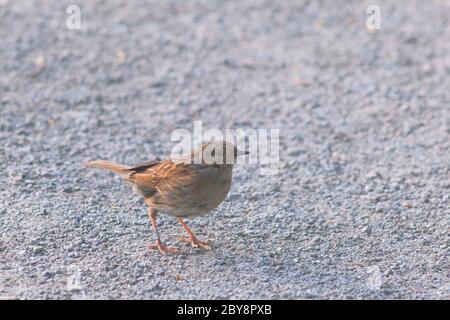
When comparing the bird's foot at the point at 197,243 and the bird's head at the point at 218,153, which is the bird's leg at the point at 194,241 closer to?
the bird's foot at the point at 197,243

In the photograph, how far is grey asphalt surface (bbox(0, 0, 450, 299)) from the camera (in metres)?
6.50

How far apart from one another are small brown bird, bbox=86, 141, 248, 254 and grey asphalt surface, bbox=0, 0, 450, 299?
1.10ft

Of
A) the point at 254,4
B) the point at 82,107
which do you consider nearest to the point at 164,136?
the point at 82,107

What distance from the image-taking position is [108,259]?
6.62 metres

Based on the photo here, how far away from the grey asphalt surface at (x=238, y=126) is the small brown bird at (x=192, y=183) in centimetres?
34

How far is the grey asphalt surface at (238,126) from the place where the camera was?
6504 mm

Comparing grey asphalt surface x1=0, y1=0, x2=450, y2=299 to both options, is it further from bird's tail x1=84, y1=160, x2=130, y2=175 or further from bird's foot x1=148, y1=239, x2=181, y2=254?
bird's tail x1=84, y1=160, x2=130, y2=175

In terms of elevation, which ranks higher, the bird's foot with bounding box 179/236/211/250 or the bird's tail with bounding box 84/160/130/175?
the bird's tail with bounding box 84/160/130/175

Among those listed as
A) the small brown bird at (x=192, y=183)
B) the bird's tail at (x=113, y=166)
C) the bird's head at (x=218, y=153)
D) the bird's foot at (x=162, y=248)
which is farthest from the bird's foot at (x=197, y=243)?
the bird's tail at (x=113, y=166)

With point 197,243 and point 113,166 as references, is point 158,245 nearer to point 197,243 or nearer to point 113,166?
point 197,243

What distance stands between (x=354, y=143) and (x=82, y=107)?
3.26 m

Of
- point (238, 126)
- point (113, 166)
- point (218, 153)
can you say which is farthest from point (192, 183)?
point (238, 126)

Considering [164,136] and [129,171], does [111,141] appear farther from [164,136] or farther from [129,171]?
[129,171]

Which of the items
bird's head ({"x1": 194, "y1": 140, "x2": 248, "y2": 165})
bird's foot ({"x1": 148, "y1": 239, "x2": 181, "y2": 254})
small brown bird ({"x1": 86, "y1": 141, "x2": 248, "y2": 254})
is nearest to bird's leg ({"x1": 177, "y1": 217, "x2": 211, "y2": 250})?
small brown bird ({"x1": 86, "y1": 141, "x2": 248, "y2": 254})
